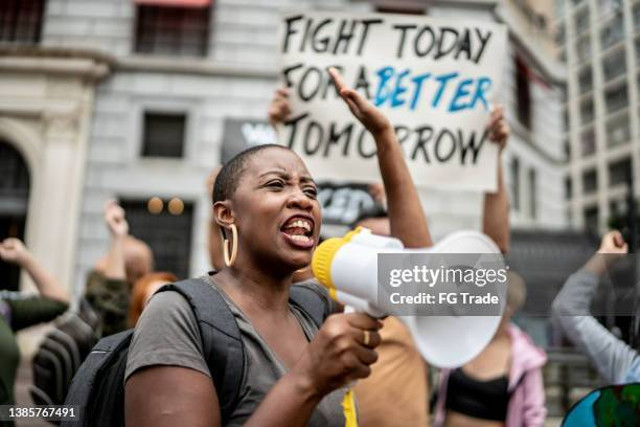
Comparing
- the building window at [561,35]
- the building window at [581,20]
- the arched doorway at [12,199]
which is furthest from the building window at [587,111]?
the arched doorway at [12,199]

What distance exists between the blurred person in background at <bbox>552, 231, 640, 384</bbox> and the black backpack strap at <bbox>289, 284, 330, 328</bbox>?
0.71m

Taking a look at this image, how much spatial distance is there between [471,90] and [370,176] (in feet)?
2.70

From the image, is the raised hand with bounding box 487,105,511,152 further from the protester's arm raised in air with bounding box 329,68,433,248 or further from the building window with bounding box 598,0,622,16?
the building window with bounding box 598,0,622,16

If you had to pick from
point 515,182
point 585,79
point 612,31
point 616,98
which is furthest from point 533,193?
point 585,79

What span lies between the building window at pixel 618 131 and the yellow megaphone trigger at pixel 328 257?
152ft

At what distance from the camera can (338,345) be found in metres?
1.20

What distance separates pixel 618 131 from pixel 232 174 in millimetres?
48043

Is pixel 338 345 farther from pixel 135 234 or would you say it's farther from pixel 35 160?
pixel 35 160

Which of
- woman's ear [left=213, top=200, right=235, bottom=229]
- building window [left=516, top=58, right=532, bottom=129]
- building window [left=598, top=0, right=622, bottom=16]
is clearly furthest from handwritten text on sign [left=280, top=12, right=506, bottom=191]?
building window [left=598, top=0, right=622, bottom=16]

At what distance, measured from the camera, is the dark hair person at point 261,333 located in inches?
48.6

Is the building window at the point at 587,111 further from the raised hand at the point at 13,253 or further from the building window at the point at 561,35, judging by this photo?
the raised hand at the point at 13,253

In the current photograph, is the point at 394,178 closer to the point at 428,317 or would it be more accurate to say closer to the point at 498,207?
the point at 498,207

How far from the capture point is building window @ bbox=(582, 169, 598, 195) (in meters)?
47.4

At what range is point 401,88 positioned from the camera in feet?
12.2
